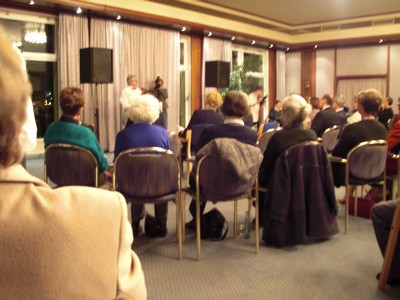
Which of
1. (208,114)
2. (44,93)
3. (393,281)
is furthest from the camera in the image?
(44,93)

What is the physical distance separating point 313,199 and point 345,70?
10968 mm

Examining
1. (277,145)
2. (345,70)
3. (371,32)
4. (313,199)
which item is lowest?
(313,199)

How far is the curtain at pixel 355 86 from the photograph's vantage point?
42.7ft

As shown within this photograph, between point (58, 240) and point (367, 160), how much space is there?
3494 mm

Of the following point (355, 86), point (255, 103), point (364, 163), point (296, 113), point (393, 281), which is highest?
→ point (355, 86)

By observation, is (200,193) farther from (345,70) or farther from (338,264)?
(345,70)

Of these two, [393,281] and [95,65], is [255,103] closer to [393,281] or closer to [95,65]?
[95,65]

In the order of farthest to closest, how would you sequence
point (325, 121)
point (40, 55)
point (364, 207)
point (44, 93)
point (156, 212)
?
point (44, 93)
point (40, 55)
point (325, 121)
point (364, 207)
point (156, 212)

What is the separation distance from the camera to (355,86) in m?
13.4

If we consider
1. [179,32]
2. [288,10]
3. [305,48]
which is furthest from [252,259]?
[305,48]

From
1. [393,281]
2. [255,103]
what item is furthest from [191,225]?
[255,103]

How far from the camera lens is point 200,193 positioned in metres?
3.36

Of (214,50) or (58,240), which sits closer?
(58,240)

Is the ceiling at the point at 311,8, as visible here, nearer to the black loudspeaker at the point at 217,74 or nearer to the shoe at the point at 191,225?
the black loudspeaker at the point at 217,74
